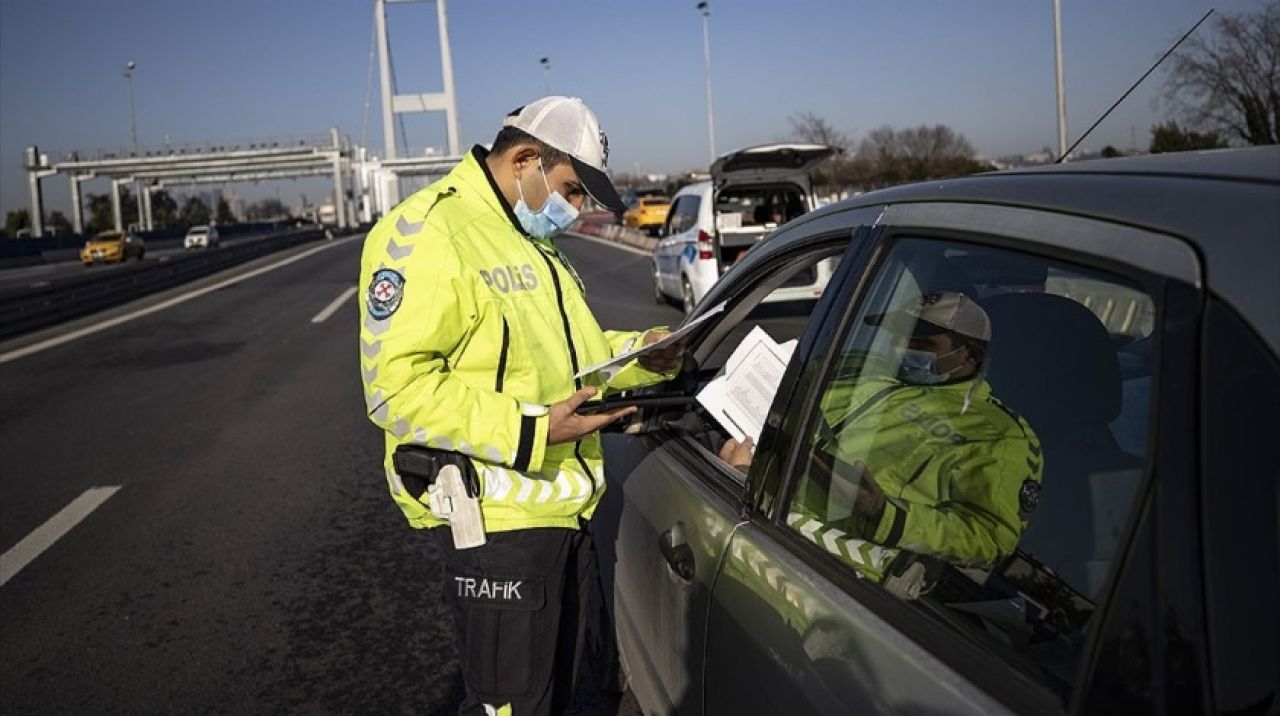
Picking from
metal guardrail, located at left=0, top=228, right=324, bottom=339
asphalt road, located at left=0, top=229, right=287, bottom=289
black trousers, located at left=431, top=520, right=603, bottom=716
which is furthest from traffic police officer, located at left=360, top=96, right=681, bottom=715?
asphalt road, located at left=0, top=229, right=287, bottom=289

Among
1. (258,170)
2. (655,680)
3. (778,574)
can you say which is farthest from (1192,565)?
(258,170)

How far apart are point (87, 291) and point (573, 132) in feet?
60.4

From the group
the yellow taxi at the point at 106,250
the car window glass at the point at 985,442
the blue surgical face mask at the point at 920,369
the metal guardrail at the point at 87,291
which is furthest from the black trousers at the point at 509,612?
the yellow taxi at the point at 106,250

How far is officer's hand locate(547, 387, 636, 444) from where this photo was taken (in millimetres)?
2213

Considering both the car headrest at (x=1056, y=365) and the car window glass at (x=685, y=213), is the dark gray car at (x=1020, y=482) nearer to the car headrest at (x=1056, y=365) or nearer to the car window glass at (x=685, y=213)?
the car headrest at (x=1056, y=365)

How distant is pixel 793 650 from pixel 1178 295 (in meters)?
0.86

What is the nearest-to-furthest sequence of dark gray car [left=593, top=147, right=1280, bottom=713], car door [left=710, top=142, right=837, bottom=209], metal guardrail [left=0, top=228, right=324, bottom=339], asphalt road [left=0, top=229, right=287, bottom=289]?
dark gray car [left=593, top=147, right=1280, bottom=713] < car door [left=710, top=142, right=837, bottom=209] < metal guardrail [left=0, top=228, right=324, bottom=339] < asphalt road [left=0, top=229, right=287, bottom=289]

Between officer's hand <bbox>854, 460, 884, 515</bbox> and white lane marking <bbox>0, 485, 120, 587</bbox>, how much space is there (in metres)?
4.66

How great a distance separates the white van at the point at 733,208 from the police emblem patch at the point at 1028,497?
11030 millimetres

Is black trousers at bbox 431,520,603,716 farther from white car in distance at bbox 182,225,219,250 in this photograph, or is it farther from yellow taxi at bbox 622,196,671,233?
white car in distance at bbox 182,225,219,250

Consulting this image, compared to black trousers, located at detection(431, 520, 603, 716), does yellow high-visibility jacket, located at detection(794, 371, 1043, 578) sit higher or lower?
higher

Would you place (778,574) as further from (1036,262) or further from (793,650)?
(1036,262)

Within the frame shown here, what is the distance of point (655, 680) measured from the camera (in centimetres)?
252

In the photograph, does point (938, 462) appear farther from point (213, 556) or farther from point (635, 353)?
point (213, 556)
